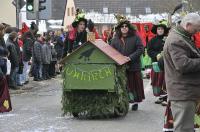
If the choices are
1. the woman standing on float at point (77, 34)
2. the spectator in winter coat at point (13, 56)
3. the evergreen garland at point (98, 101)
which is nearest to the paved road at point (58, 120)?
the evergreen garland at point (98, 101)

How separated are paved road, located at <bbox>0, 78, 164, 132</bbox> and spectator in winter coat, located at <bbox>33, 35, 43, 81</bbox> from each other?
4.46m

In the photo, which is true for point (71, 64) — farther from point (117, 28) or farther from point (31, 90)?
point (31, 90)

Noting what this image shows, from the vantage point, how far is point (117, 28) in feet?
34.9

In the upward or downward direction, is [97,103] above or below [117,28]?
below

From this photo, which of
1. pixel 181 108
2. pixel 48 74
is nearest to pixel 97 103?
pixel 181 108

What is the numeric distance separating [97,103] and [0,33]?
2406mm

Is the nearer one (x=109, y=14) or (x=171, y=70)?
(x=171, y=70)

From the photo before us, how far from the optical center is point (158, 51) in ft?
38.9

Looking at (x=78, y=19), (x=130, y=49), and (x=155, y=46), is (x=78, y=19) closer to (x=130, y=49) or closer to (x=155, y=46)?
(x=130, y=49)

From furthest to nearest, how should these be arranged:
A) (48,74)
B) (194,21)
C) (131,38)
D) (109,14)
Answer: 1. (109,14)
2. (48,74)
3. (131,38)
4. (194,21)

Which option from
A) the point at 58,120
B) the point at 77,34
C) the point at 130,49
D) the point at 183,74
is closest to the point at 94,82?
the point at 58,120

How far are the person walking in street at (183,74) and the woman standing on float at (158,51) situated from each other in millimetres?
5390

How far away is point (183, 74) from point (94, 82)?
3649 millimetres

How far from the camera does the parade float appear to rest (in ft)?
31.4
